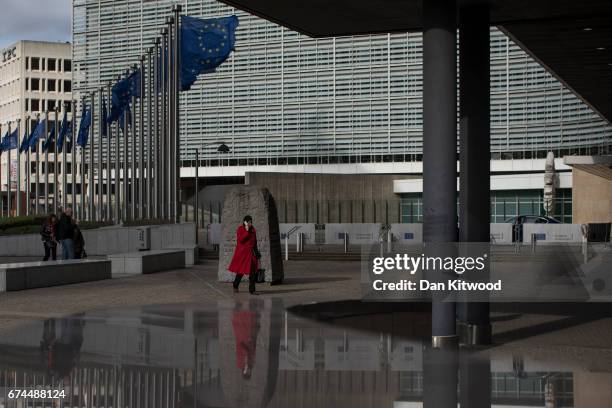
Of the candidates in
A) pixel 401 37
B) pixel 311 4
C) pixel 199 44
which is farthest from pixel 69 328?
pixel 401 37

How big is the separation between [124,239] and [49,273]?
1821cm

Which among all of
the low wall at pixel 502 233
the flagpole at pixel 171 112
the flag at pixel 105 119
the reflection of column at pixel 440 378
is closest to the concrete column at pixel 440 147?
the reflection of column at pixel 440 378

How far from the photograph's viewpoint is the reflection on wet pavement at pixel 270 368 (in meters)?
9.27

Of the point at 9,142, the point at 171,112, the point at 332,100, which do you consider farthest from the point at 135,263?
the point at 332,100

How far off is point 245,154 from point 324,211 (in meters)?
19.2

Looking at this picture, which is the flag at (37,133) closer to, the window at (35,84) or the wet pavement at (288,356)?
the wet pavement at (288,356)

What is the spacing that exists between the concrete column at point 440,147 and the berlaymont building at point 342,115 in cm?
6155

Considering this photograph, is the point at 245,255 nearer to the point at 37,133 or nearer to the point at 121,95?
the point at 121,95

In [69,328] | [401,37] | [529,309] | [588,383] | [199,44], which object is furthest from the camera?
[401,37]

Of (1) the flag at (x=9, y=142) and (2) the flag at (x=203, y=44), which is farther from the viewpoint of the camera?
(1) the flag at (x=9, y=142)

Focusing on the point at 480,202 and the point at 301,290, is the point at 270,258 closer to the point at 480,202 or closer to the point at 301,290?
the point at 301,290

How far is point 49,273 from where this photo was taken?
2481 cm

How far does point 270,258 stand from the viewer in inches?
985

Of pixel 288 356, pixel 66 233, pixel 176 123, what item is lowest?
pixel 288 356
